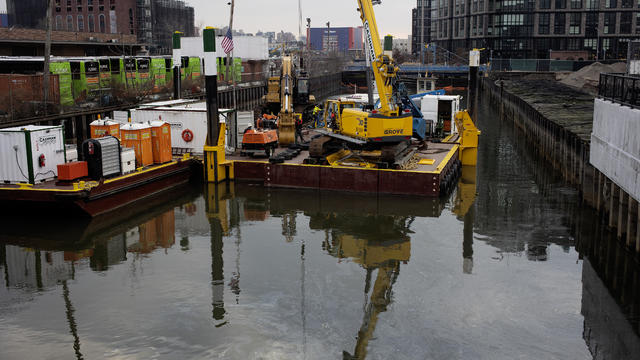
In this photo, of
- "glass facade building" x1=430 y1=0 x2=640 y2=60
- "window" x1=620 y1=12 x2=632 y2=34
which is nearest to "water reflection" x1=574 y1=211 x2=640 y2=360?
"glass facade building" x1=430 y1=0 x2=640 y2=60

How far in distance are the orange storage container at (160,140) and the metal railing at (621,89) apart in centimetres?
2077

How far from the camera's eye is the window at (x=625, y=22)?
12769 cm

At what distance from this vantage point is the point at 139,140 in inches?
1193

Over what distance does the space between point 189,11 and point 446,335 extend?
172m

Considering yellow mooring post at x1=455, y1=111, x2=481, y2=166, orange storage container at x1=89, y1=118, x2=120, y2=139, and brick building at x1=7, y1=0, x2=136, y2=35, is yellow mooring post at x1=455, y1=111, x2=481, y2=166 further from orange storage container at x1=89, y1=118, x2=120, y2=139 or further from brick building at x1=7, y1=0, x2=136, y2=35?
brick building at x1=7, y1=0, x2=136, y2=35

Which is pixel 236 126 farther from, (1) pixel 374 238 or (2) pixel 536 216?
(2) pixel 536 216

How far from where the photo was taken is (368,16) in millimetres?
32375

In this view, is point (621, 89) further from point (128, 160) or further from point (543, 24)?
point (543, 24)

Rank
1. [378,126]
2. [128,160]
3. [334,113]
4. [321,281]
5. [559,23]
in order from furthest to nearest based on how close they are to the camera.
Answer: [559,23] → [334,113] → [378,126] → [128,160] → [321,281]

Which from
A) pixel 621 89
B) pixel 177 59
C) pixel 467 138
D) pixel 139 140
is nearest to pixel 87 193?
pixel 139 140

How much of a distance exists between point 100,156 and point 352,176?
463 inches

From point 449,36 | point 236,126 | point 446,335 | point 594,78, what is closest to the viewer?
point 446,335

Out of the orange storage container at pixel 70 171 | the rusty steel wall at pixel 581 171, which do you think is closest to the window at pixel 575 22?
the rusty steel wall at pixel 581 171

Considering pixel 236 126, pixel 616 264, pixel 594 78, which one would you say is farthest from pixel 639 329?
pixel 594 78
